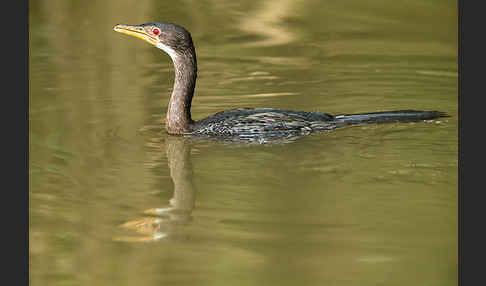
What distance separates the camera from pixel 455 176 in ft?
29.8

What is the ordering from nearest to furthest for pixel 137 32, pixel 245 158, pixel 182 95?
pixel 245 158 < pixel 137 32 < pixel 182 95

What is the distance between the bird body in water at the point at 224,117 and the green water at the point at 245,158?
20 cm

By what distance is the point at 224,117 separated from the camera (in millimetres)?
10680

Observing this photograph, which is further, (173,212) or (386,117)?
(386,117)

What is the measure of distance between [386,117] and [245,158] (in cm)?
209

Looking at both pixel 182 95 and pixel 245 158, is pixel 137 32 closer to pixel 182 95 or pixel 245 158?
pixel 182 95

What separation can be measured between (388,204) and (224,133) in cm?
280

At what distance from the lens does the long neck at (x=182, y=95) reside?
1083cm

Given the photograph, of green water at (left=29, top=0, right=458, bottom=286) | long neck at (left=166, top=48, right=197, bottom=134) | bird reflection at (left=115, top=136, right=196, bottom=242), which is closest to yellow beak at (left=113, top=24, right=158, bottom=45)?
long neck at (left=166, top=48, right=197, bottom=134)

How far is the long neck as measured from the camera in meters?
10.8

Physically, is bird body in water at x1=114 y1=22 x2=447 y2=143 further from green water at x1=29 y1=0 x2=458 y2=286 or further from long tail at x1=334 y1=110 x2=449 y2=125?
green water at x1=29 y1=0 x2=458 y2=286

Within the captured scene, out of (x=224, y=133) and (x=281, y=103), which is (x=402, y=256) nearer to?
(x=224, y=133)

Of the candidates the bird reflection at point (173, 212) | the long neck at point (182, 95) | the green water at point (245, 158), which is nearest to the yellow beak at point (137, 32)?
the long neck at point (182, 95)

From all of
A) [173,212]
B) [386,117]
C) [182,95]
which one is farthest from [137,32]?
[386,117]
